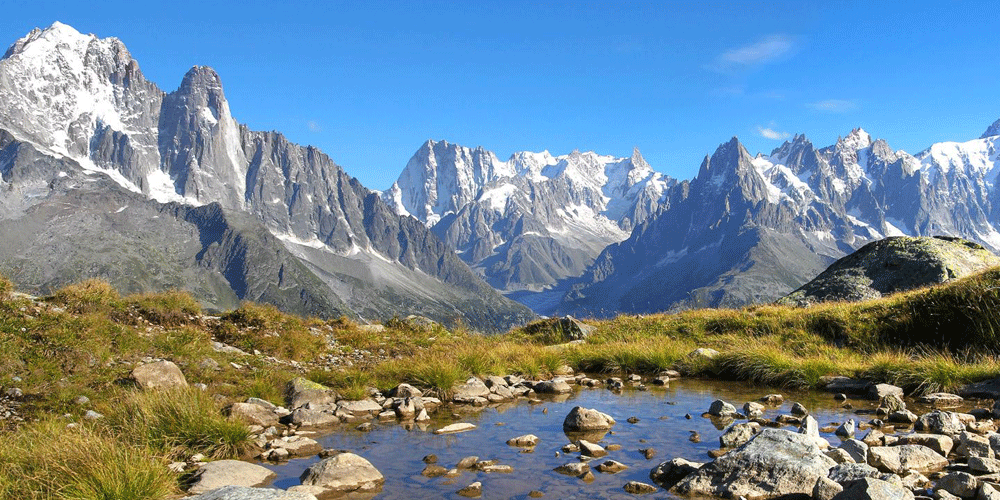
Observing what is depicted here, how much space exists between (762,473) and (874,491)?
164 centimetres

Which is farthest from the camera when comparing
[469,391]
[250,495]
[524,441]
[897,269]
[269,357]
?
[897,269]

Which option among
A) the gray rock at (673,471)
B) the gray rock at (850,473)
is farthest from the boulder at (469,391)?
the gray rock at (850,473)

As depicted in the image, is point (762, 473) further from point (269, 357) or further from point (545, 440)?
point (269, 357)

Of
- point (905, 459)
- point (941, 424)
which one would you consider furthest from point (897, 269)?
point (905, 459)

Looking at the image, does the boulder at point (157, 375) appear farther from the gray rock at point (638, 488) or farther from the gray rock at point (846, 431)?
the gray rock at point (846, 431)

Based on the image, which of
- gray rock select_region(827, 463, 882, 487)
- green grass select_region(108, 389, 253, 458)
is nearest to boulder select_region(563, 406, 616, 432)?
gray rock select_region(827, 463, 882, 487)

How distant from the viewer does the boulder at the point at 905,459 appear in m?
9.49

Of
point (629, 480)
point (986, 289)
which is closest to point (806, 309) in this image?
point (986, 289)

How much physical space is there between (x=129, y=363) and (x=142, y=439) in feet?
20.5

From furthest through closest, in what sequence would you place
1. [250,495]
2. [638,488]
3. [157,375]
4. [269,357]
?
[269,357]
[157,375]
[638,488]
[250,495]

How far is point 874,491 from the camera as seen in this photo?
292 inches

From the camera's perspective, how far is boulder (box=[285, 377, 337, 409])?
15.0 metres

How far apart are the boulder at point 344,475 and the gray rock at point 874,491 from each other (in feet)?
21.7

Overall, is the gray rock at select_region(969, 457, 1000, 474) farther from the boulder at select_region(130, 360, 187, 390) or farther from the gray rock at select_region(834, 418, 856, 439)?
the boulder at select_region(130, 360, 187, 390)
